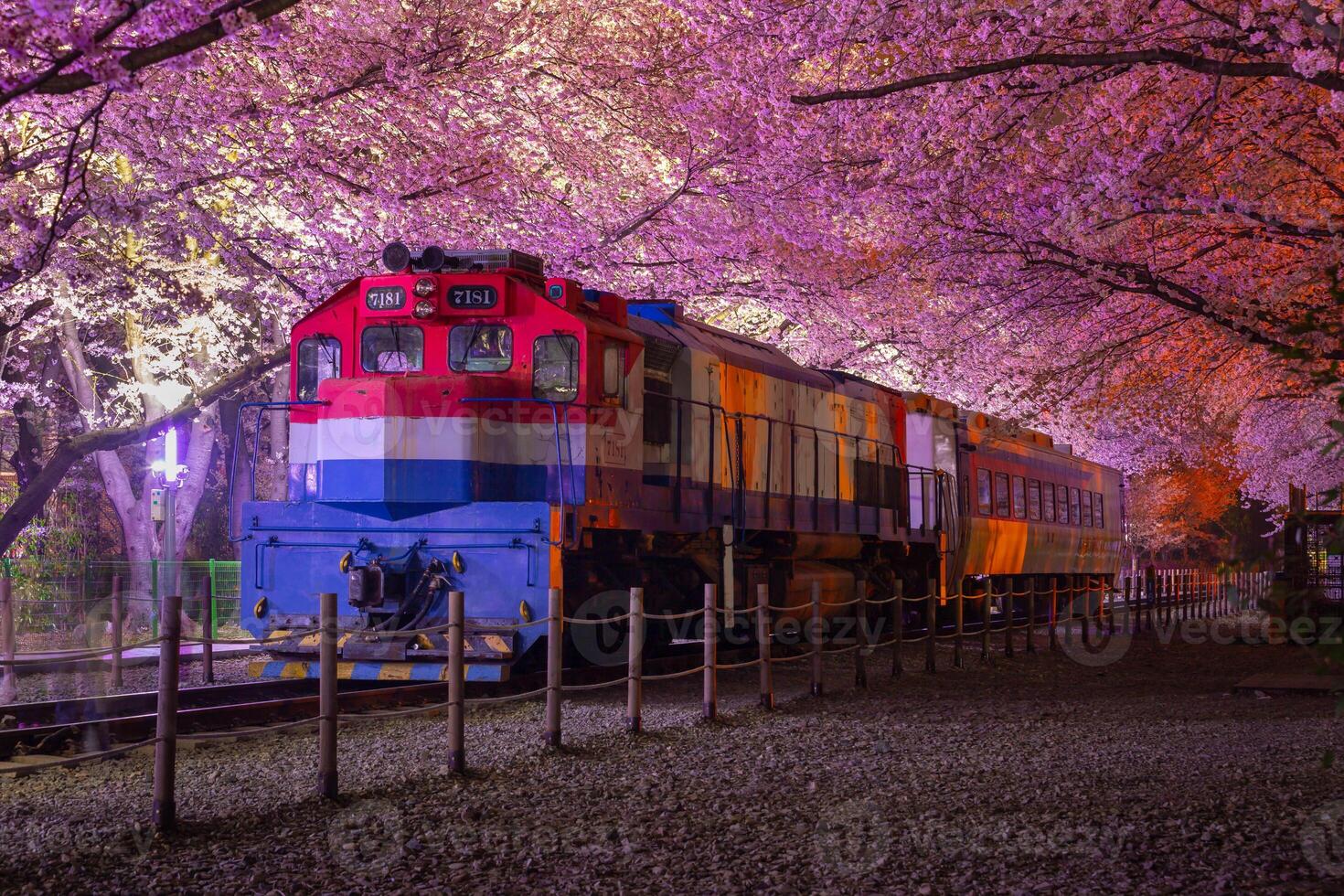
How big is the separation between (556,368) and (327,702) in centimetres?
526

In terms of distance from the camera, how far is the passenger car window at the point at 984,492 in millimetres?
22062

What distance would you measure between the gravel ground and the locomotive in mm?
1318

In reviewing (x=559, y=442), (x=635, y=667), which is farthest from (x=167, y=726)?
(x=559, y=442)

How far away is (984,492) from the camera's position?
22344 millimetres

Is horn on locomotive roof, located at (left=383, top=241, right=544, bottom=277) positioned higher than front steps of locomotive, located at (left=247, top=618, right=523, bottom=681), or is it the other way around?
horn on locomotive roof, located at (left=383, top=241, right=544, bottom=277)

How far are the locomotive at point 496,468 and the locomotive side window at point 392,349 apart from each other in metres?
0.02

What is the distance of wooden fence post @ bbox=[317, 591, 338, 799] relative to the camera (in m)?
7.34

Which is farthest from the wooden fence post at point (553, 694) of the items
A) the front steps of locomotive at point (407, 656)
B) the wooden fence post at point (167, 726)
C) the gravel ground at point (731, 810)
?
the wooden fence post at point (167, 726)

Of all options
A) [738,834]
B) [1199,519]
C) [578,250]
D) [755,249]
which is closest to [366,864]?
[738,834]

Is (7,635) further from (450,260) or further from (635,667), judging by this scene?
(635,667)

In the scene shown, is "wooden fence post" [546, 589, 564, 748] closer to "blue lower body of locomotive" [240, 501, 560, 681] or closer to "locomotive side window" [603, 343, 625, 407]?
"blue lower body of locomotive" [240, 501, 560, 681]

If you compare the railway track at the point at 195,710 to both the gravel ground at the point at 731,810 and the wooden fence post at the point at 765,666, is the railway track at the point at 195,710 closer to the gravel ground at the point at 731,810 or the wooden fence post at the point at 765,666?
the gravel ground at the point at 731,810

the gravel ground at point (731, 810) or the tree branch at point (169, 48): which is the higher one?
the tree branch at point (169, 48)

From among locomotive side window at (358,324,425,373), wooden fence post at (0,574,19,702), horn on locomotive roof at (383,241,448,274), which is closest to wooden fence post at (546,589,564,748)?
locomotive side window at (358,324,425,373)
